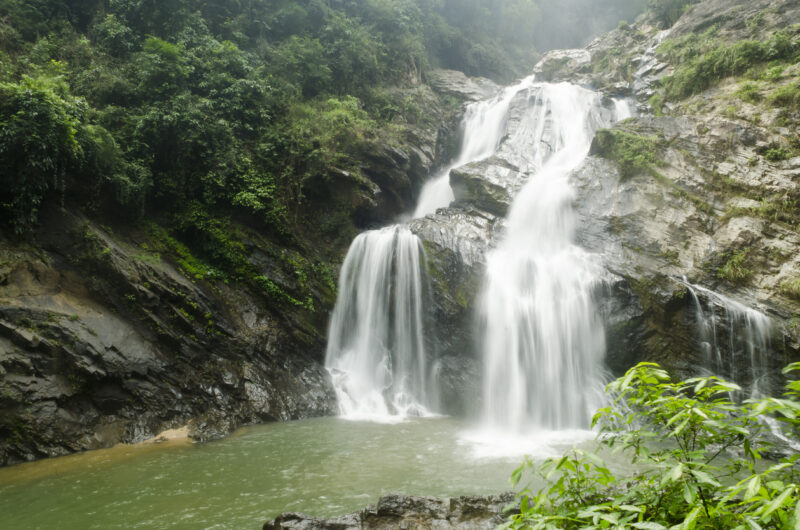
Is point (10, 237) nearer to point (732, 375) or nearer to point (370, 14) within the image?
point (732, 375)

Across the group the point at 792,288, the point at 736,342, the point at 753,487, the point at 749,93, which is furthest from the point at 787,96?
the point at 753,487

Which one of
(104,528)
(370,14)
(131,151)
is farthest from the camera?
(370,14)

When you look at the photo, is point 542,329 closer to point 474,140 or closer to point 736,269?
point 736,269

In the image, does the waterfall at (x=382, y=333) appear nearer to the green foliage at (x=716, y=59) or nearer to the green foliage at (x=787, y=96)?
the green foliage at (x=787, y=96)

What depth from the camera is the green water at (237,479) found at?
4.88 m

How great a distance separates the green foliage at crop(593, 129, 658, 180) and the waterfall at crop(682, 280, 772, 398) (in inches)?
184

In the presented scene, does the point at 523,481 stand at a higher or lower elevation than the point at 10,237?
lower

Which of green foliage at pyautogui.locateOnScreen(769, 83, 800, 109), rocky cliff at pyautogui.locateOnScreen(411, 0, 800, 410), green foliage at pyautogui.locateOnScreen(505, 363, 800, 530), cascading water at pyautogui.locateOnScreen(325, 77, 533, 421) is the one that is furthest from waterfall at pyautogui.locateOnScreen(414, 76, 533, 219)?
green foliage at pyautogui.locateOnScreen(505, 363, 800, 530)

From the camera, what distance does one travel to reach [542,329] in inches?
411

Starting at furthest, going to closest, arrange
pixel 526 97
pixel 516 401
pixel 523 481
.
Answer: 1. pixel 526 97
2. pixel 516 401
3. pixel 523 481

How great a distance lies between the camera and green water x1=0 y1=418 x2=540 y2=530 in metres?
4.88

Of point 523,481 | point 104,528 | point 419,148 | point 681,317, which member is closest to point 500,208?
point 419,148

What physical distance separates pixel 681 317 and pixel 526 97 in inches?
519

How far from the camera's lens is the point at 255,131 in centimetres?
1335
